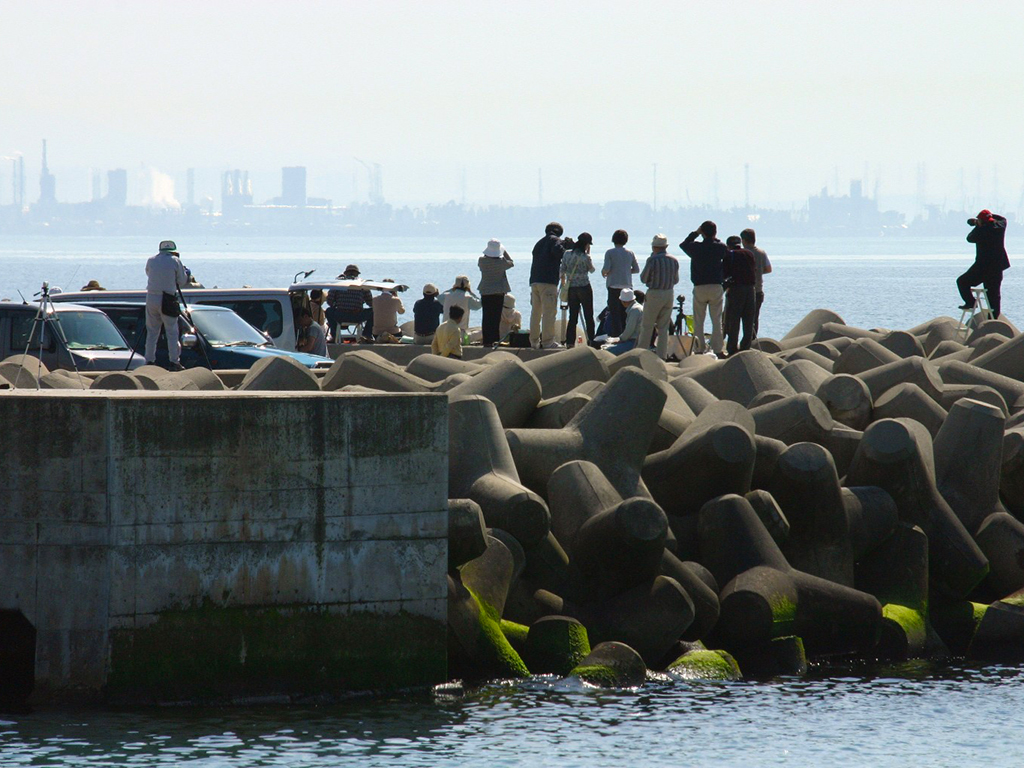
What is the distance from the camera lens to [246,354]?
63.1 ft

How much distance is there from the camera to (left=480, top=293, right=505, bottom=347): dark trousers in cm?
2159

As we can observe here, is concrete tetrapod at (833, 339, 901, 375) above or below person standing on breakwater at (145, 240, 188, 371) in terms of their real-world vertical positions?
below

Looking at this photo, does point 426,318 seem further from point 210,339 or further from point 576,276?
point 210,339

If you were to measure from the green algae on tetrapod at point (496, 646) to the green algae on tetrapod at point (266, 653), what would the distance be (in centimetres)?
47

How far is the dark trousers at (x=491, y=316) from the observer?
21594mm

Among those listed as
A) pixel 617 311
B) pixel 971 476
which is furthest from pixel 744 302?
pixel 971 476

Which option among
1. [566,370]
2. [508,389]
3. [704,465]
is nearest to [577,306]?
[566,370]

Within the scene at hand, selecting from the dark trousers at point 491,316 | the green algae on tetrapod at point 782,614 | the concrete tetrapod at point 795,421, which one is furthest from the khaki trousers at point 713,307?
the green algae on tetrapod at point 782,614

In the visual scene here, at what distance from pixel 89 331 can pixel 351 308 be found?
270 inches

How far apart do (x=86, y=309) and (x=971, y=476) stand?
36.1ft

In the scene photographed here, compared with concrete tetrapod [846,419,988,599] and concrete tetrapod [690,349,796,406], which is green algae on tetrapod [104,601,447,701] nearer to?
concrete tetrapod [846,419,988,599]

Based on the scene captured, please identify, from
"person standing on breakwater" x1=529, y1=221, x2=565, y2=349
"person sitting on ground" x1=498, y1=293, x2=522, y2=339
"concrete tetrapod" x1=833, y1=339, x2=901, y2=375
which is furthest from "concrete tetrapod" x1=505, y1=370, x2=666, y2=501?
"person sitting on ground" x1=498, y1=293, x2=522, y2=339

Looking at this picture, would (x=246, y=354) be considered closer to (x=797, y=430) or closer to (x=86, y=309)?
(x=86, y=309)

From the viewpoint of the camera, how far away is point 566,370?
15.0 meters
